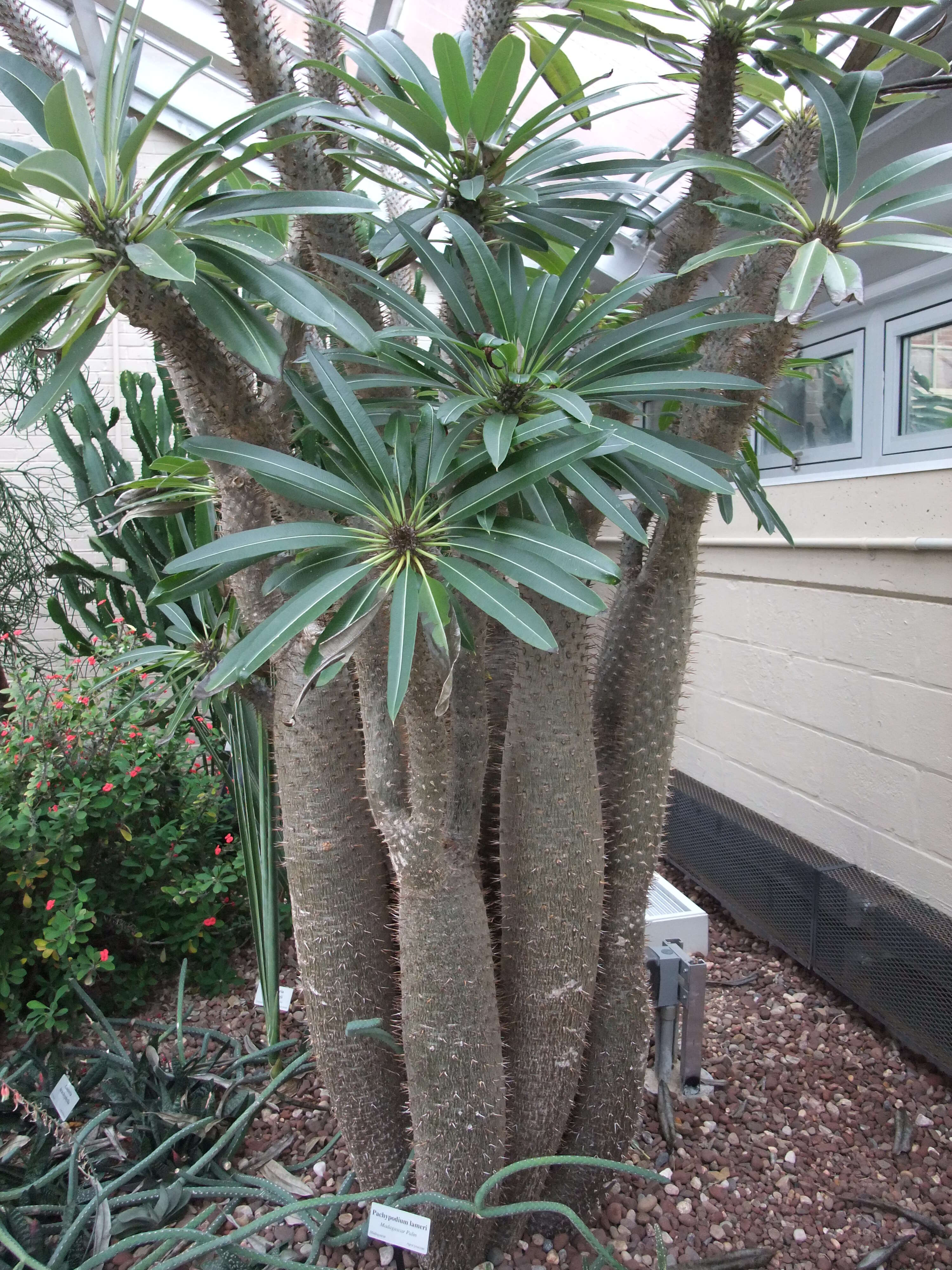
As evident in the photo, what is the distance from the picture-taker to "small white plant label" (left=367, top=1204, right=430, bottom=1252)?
1101 mm

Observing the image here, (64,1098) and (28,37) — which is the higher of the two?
(28,37)

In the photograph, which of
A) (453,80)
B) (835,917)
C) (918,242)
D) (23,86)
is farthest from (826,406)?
(23,86)

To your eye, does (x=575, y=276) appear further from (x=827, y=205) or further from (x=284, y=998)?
(x=284, y=998)

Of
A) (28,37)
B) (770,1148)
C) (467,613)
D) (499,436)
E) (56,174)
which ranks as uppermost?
(28,37)

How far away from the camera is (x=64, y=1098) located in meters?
1.49

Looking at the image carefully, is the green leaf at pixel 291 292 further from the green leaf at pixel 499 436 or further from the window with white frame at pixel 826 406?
the window with white frame at pixel 826 406

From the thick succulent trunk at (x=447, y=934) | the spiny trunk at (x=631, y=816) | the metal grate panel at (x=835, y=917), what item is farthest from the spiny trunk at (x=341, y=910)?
the metal grate panel at (x=835, y=917)

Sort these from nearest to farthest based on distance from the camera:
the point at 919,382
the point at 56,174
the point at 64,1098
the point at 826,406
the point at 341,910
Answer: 1. the point at 56,174
2. the point at 341,910
3. the point at 64,1098
4. the point at 919,382
5. the point at 826,406

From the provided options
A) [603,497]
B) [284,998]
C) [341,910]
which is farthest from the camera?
[284,998]

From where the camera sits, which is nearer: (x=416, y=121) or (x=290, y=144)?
(x=416, y=121)

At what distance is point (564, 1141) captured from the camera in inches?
53.9

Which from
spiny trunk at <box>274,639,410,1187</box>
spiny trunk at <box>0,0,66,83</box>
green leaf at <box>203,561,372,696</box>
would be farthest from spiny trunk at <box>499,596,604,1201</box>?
spiny trunk at <box>0,0,66,83</box>

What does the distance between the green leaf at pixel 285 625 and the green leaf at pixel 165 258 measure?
0.28 metres

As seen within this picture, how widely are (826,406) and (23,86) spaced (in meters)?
2.25
